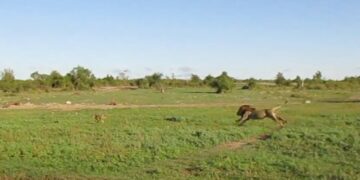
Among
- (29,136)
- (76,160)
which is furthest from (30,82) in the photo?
(76,160)

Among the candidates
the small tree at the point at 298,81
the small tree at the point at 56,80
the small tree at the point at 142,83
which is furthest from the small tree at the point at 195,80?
the small tree at the point at 56,80

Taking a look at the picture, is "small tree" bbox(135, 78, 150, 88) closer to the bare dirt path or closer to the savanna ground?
the savanna ground

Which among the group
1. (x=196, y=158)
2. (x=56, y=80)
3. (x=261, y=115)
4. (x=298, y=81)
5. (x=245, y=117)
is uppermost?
(x=56, y=80)

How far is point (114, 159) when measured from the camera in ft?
60.8

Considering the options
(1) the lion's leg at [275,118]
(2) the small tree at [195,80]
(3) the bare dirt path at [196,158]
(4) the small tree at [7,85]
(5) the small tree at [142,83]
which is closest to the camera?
(3) the bare dirt path at [196,158]

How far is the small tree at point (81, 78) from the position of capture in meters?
109

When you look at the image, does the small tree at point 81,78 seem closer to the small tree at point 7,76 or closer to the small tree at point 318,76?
the small tree at point 7,76

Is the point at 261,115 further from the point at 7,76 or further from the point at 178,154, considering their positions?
the point at 7,76

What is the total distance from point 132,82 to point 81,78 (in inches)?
932

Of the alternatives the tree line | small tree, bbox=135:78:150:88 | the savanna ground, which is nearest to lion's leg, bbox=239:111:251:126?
the savanna ground

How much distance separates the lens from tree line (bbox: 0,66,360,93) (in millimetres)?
94938

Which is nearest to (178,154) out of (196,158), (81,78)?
(196,158)

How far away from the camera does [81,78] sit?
111 meters

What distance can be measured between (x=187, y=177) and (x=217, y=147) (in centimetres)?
534
